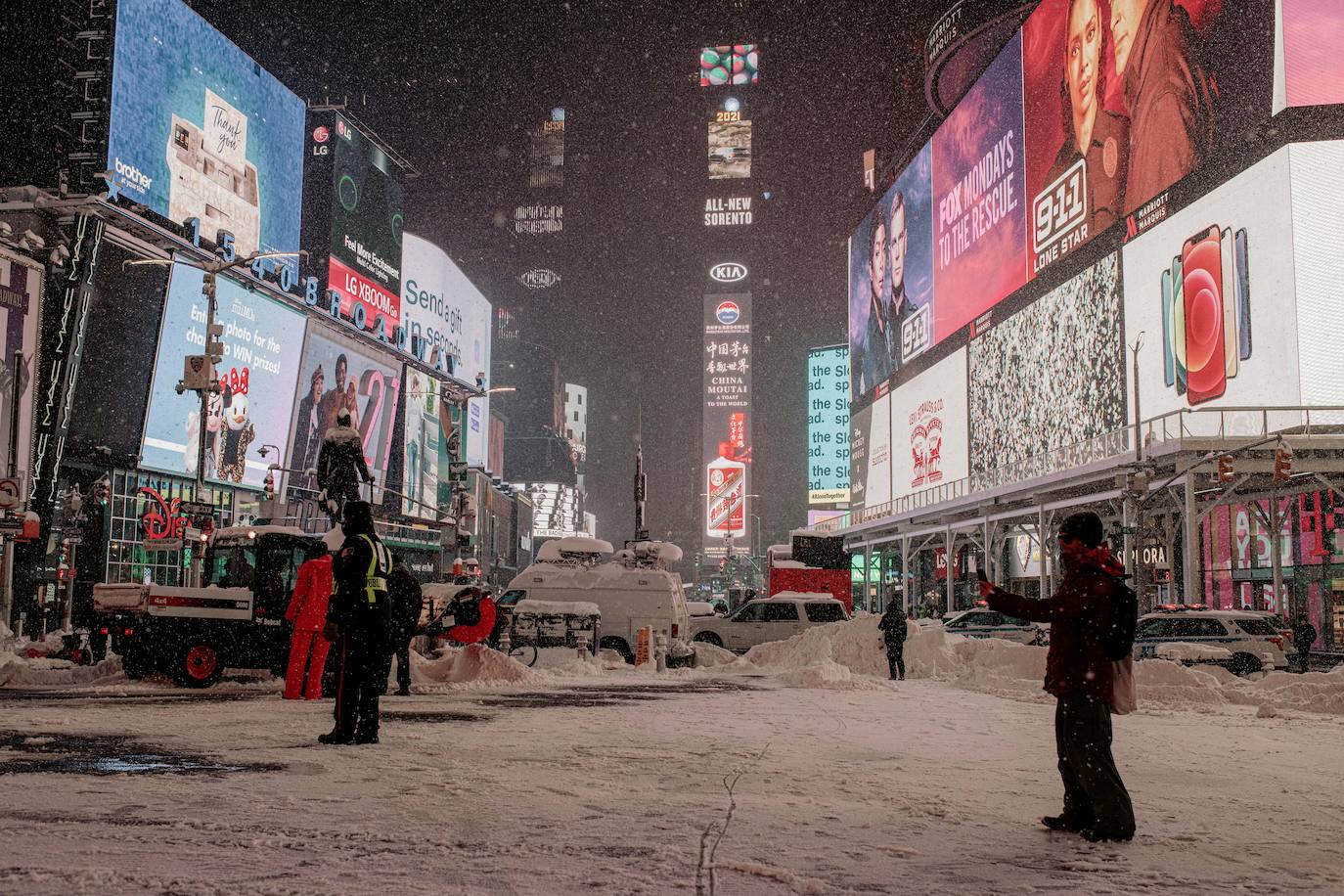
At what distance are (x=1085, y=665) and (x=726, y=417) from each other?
15264 cm

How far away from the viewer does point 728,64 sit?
6826 inches

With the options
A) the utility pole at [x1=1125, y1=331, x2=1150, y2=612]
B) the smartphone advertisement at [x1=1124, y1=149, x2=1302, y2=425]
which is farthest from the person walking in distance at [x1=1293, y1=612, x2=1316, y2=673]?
the smartphone advertisement at [x1=1124, y1=149, x2=1302, y2=425]

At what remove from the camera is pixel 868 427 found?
90.1 meters

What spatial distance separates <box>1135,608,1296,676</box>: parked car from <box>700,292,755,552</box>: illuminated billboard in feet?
405

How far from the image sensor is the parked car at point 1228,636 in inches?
789

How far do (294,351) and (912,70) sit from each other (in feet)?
193

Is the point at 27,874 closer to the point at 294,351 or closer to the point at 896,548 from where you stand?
the point at 294,351

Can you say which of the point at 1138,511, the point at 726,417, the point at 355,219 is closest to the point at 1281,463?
the point at 1138,511

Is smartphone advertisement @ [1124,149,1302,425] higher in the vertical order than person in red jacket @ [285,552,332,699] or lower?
higher

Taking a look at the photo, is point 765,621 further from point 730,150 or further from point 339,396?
point 730,150

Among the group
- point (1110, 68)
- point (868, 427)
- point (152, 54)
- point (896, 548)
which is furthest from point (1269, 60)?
point (868, 427)

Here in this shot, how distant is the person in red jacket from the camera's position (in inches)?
491

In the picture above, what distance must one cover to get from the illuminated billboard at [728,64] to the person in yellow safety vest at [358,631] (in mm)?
174262

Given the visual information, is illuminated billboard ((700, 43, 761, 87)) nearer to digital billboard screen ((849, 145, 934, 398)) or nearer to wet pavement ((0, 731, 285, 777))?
digital billboard screen ((849, 145, 934, 398))
